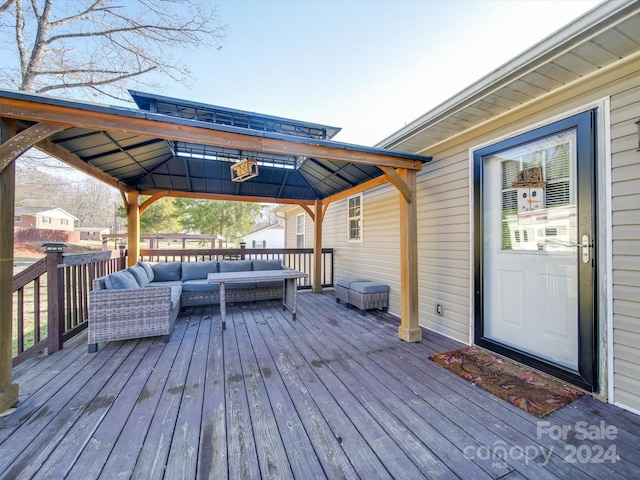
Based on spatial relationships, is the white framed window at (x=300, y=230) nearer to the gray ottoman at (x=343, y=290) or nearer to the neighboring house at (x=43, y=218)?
the gray ottoman at (x=343, y=290)

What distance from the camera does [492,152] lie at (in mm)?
2922

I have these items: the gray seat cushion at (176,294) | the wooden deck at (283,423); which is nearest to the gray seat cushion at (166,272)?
the gray seat cushion at (176,294)

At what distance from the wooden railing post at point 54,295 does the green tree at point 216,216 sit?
9.86 m

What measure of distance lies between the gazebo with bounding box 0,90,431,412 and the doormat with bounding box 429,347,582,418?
0.66 meters

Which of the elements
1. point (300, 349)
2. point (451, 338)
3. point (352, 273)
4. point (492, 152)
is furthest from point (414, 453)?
point (352, 273)

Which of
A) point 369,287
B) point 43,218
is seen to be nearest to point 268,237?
point 369,287

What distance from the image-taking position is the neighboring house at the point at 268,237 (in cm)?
1909

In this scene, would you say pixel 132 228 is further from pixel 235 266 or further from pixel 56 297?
pixel 56 297

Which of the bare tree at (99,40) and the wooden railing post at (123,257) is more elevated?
the bare tree at (99,40)

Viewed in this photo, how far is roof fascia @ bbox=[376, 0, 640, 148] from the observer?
1598 millimetres

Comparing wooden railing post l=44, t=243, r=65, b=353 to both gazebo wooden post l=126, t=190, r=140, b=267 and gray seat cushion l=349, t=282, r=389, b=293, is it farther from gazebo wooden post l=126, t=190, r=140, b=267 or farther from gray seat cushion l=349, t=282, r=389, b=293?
gray seat cushion l=349, t=282, r=389, b=293

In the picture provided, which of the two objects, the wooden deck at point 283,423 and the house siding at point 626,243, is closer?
the wooden deck at point 283,423

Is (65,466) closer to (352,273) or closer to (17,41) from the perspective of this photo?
(352,273)

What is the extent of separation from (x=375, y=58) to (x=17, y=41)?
8.59 meters
